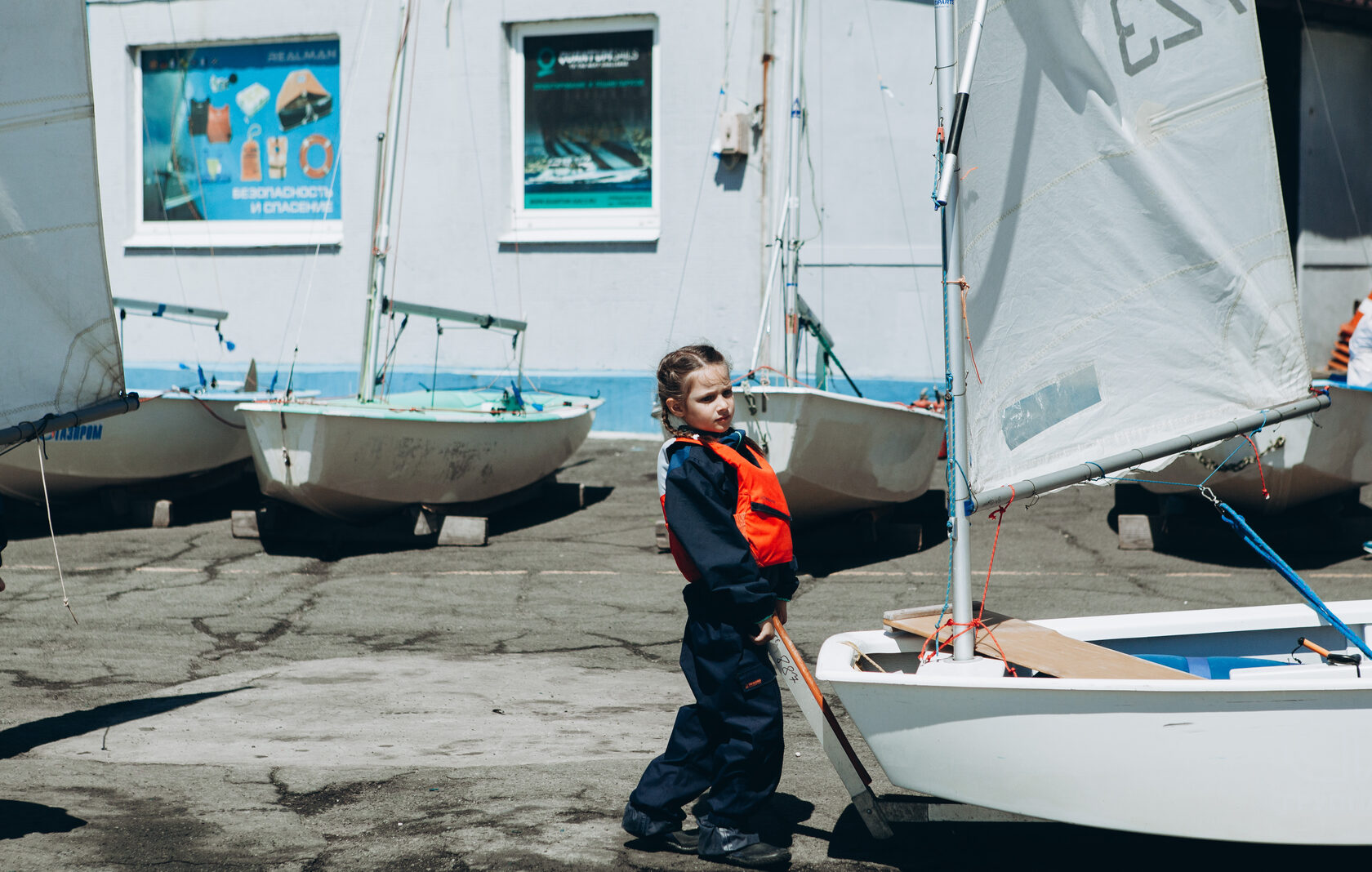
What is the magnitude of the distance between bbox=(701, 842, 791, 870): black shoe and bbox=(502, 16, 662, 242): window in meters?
8.61

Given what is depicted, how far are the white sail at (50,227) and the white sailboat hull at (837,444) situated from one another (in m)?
3.87

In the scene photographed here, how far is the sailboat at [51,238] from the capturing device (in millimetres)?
4051

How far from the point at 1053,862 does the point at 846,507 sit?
15.1 feet

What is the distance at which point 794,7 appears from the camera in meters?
9.07

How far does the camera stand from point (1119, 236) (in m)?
3.53

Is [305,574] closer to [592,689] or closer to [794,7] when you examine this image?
[592,689]

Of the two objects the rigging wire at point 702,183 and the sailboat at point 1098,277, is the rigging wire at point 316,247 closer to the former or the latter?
the rigging wire at point 702,183

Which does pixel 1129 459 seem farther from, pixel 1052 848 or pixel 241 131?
pixel 241 131

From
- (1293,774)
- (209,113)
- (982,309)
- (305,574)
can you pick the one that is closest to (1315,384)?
(982,309)

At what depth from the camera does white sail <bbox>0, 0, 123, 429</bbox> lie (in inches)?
160

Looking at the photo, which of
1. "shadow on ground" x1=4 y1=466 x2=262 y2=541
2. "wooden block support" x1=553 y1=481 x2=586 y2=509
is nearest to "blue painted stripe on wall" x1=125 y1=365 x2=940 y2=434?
"wooden block support" x1=553 y1=481 x2=586 y2=509

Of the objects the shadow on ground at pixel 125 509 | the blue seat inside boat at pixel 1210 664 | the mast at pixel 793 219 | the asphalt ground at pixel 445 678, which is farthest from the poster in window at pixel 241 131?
the blue seat inside boat at pixel 1210 664

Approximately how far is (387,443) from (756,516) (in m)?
5.05

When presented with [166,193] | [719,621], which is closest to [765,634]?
[719,621]
